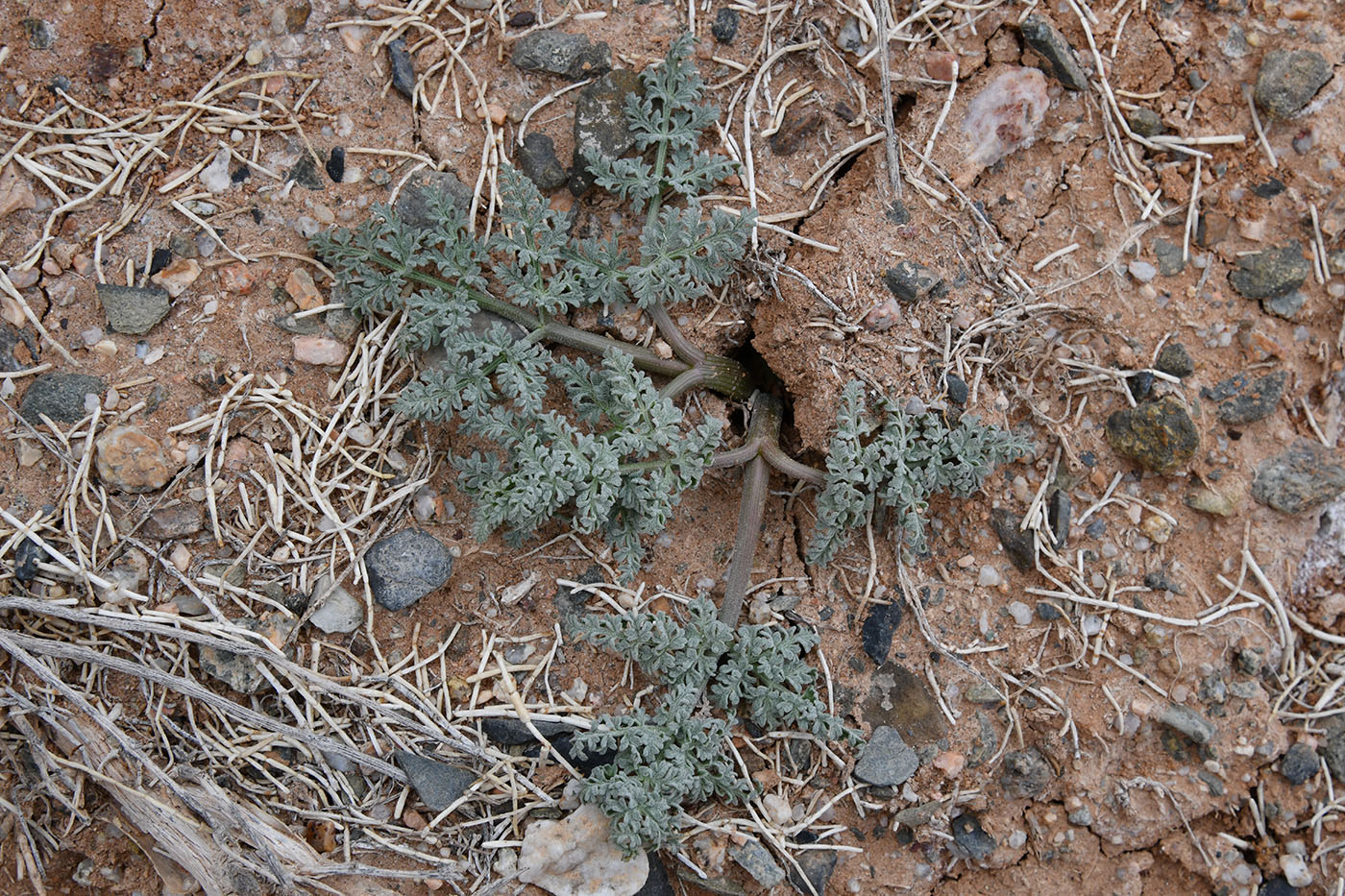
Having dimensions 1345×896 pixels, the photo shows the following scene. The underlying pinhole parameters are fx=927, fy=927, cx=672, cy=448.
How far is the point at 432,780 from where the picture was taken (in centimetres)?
287

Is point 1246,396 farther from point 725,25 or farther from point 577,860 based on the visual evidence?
point 577,860

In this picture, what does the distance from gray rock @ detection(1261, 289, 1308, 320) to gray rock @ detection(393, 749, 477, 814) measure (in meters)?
3.18

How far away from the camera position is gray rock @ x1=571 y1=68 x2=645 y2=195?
3.12 m

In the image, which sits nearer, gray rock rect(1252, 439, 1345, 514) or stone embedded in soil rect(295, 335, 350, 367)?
stone embedded in soil rect(295, 335, 350, 367)

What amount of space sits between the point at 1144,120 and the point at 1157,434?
3.65 ft

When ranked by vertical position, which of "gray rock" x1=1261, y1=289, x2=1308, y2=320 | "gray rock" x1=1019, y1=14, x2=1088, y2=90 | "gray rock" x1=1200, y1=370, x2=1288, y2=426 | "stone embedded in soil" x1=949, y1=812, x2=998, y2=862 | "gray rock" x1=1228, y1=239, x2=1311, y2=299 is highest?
"gray rock" x1=1019, y1=14, x2=1088, y2=90

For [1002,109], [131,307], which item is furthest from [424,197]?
[1002,109]

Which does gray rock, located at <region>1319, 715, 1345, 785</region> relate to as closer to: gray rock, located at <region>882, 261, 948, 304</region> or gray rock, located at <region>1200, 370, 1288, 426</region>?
gray rock, located at <region>1200, 370, 1288, 426</region>

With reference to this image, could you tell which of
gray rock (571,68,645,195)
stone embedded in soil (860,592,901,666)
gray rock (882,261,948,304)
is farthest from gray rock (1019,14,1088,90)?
stone embedded in soil (860,592,901,666)

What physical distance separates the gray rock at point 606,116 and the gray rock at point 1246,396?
2217 millimetres

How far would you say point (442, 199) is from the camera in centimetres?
298

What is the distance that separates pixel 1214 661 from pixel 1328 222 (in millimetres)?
1591

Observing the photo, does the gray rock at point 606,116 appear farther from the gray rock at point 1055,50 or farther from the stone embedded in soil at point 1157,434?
the stone embedded in soil at point 1157,434

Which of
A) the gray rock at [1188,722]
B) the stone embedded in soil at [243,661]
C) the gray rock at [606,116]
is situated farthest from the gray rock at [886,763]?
the gray rock at [606,116]
